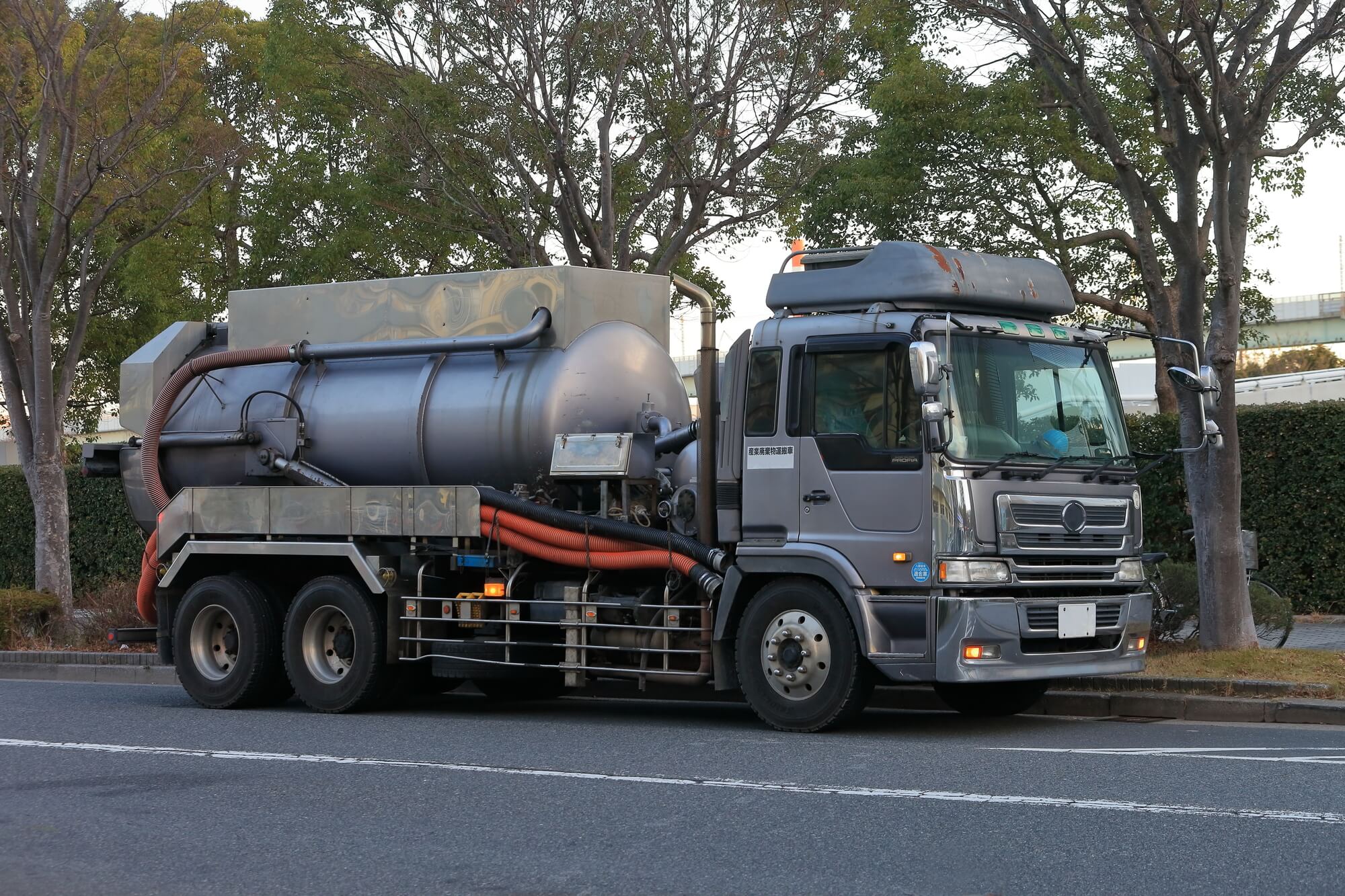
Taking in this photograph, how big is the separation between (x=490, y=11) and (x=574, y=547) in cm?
856

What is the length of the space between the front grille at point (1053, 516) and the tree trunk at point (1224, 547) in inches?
101

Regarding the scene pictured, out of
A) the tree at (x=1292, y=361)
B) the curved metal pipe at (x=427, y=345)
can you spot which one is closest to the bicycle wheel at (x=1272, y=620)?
the curved metal pipe at (x=427, y=345)

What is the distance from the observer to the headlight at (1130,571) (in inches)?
429

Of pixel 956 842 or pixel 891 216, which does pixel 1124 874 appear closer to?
pixel 956 842

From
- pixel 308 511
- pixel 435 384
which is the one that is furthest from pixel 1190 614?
pixel 308 511

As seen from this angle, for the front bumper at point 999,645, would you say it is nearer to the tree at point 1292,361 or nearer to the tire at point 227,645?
the tire at point 227,645

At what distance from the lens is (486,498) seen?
1231cm

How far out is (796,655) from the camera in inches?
419

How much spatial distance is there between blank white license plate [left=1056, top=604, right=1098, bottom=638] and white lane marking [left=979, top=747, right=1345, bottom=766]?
3.20 ft

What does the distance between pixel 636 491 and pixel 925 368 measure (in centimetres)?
308

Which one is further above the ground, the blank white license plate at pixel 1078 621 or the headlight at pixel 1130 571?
the headlight at pixel 1130 571

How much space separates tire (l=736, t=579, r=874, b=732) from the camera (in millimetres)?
10438

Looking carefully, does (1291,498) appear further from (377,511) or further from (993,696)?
(377,511)

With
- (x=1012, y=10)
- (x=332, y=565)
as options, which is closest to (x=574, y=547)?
(x=332, y=565)
